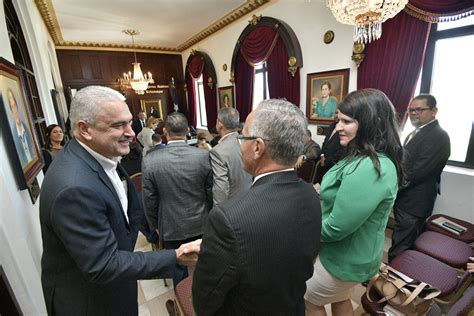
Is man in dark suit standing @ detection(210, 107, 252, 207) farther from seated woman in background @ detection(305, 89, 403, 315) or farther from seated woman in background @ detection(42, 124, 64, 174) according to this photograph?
seated woman in background @ detection(42, 124, 64, 174)

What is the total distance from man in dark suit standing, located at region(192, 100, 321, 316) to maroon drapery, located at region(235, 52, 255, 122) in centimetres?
433

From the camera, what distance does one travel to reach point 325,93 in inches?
136

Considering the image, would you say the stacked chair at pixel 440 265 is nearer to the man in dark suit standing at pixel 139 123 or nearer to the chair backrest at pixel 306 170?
the chair backrest at pixel 306 170

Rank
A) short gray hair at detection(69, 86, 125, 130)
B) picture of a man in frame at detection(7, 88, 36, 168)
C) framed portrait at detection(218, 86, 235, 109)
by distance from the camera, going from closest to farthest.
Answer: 1. short gray hair at detection(69, 86, 125, 130)
2. picture of a man in frame at detection(7, 88, 36, 168)
3. framed portrait at detection(218, 86, 235, 109)

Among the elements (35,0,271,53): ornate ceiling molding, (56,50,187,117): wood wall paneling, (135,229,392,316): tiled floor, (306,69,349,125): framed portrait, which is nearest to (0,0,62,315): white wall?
(135,229,392,316): tiled floor

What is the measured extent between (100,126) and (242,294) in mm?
843

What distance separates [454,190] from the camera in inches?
96.6

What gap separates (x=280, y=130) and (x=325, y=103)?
306cm

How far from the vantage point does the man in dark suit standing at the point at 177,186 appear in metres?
1.74

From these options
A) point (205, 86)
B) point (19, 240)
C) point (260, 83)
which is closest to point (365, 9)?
point (19, 240)

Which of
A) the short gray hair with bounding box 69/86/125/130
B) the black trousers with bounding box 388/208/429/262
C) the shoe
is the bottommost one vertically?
the shoe

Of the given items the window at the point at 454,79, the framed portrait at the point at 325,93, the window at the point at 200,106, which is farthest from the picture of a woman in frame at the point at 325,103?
the window at the point at 200,106

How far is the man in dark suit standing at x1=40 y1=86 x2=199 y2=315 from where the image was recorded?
30.3 inches

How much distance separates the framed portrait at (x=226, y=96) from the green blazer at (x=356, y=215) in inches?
185
